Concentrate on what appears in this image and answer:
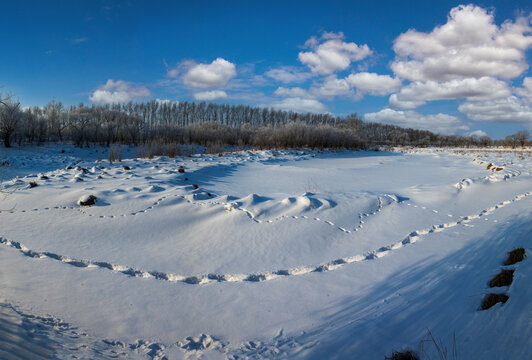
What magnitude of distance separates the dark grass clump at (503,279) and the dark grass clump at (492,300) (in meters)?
0.31

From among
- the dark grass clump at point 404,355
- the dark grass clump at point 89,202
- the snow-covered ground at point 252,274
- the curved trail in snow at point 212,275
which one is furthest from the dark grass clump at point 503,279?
the dark grass clump at point 89,202

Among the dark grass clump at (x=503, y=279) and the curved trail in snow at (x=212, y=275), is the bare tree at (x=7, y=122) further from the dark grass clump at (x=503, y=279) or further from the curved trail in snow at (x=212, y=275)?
the dark grass clump at (x=503, y=279)

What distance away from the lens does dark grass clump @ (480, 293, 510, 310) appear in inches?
104

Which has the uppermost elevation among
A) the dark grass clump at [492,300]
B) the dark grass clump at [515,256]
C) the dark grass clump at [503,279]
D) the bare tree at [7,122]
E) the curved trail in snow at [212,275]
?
the bare tree at [7,122]

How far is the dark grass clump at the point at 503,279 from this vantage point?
2986 mm

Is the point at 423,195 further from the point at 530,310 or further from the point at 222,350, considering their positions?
the point at 222,350

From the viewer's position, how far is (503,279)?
304 cm

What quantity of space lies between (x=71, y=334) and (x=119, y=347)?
452 mm

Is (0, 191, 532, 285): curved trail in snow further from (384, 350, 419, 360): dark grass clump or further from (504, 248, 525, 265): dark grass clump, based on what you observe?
(384, 350, 419, 360): dark grass clump

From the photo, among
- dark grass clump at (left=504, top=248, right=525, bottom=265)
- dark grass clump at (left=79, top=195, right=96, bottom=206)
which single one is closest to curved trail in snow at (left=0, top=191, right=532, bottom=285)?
Answer: dark grass clump at (left=504, top=248, right=525, bottom=265)

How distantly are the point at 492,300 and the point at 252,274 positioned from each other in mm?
2426

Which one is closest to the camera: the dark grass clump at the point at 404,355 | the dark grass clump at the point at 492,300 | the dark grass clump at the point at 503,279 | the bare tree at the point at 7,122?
the dark grass clump at the point at 404,355

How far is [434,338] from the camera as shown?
2404 mm

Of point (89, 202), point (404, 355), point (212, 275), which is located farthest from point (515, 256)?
point (89, 202)
